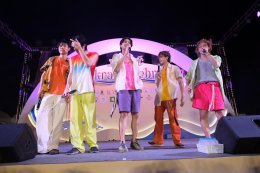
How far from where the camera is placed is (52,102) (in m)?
3.93

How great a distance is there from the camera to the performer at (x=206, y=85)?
3.75 meters

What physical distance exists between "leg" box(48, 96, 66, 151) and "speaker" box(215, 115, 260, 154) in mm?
2008

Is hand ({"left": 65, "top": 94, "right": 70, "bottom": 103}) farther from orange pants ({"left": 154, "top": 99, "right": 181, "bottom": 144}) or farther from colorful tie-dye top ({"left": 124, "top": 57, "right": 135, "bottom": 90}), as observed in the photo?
orange pants ({"left": 154, "top": 99, "right": 181, "bottom": 144})

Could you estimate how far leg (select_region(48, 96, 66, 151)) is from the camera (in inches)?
149

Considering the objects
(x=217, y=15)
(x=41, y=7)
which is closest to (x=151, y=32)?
(x=217, y=15)

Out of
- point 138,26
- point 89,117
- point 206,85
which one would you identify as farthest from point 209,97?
point 138,26

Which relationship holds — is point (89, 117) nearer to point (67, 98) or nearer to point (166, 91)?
point (67, 98)

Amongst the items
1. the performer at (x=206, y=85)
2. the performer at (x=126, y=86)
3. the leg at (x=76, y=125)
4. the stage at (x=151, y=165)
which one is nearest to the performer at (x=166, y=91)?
the performer at (x=206, y=85)

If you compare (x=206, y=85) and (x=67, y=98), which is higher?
(x=206, y=85)

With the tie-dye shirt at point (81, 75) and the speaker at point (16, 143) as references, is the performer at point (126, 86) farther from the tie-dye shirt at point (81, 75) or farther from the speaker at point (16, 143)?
the speaker at point (16, 143)

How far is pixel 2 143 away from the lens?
271 cm

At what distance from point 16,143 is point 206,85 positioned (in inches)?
93.5

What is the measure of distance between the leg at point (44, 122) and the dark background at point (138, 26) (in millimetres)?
4591

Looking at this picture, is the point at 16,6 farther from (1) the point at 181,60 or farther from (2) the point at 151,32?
(1) the point at 181,60
